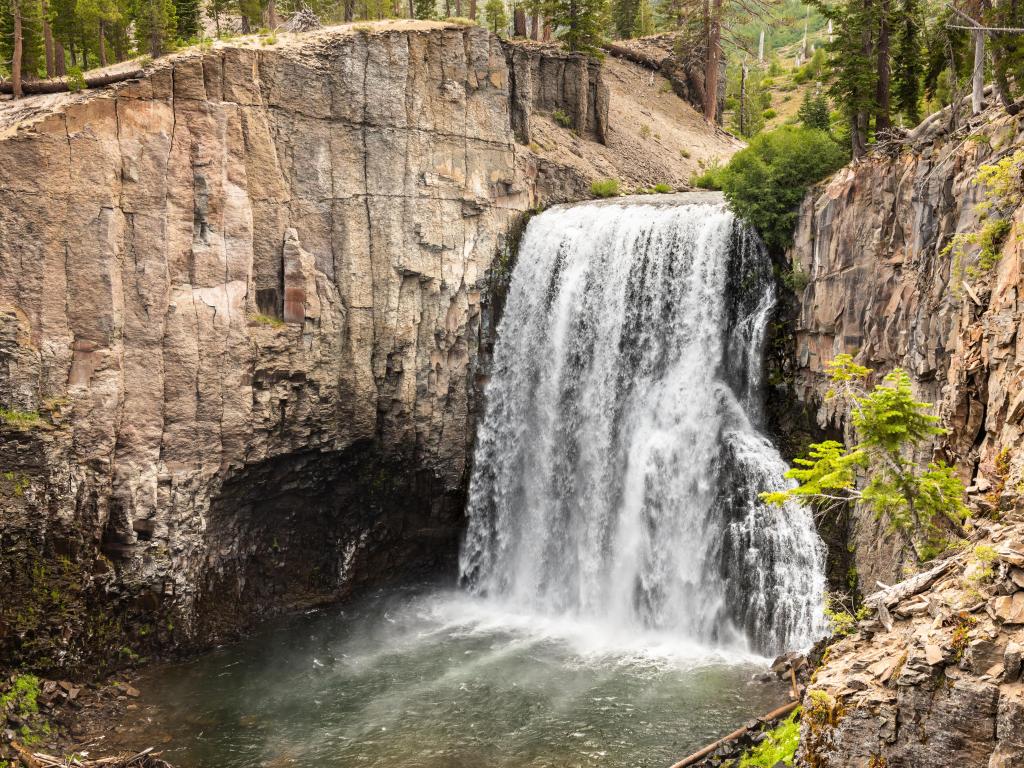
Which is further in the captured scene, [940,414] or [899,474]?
[940,414]

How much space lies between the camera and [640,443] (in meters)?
26.0

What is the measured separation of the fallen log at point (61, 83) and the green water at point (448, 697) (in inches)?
634

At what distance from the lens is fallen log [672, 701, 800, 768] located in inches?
672

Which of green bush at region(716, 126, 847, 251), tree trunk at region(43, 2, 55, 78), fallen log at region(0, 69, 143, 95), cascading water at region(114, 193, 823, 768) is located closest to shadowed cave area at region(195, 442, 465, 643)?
cascading water at region(114, 193, 823, 768)

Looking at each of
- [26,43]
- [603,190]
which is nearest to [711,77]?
[603,190]

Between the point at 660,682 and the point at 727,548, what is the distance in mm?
4614

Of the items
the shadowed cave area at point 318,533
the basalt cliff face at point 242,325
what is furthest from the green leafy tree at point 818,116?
the shadowed cave area at point 318,533

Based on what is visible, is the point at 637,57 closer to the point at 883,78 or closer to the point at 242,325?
the point at 883,78

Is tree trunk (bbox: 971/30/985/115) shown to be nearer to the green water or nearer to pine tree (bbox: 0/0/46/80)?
the green water

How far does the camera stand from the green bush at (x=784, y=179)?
2416 centimetres

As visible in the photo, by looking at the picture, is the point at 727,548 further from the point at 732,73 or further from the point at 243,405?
the point at 732,73

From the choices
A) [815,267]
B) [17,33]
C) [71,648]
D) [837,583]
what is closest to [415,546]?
[71,648]

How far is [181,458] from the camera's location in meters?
23.9

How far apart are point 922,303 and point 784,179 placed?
266 inches
